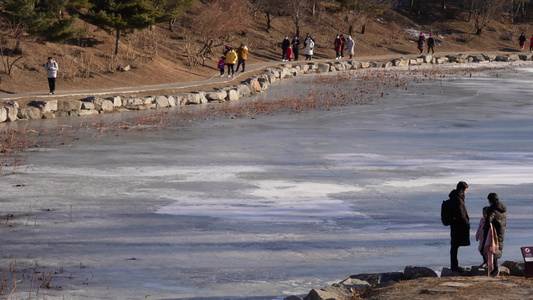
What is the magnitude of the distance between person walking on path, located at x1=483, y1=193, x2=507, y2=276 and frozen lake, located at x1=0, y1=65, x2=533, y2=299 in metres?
0.79

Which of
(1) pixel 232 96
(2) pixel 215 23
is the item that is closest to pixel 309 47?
(2) pixel 215 23

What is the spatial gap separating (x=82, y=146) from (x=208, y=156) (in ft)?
10.6

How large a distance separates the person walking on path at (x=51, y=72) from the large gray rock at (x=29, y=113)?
2429mm

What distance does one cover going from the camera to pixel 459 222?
9.84 meters

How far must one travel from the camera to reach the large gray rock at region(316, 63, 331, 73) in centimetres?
4609

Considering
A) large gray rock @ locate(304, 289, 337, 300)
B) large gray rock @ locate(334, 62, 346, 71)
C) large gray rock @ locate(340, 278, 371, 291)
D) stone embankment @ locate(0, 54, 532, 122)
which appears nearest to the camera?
large gray rock @ locate(304, 289, 337, 300)

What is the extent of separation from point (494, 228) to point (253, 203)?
482 cm

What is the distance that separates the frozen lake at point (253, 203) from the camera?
9.82 meters

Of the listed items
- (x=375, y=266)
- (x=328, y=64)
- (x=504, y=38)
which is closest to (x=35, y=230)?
(x=375, y=266)

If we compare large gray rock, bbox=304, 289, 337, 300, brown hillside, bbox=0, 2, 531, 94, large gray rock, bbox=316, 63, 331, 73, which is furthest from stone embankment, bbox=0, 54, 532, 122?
large gray rock, bbox=304, 289, 337, 300

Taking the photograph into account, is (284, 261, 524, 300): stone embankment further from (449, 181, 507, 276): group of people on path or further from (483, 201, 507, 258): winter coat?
(483, 201, 507, 258): winter coat

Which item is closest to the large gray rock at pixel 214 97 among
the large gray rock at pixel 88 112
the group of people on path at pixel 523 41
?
the large gray rock at pixel 88 112

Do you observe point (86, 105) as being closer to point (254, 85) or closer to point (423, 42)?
point (254, 85)

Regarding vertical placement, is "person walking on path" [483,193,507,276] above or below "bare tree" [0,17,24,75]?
below
